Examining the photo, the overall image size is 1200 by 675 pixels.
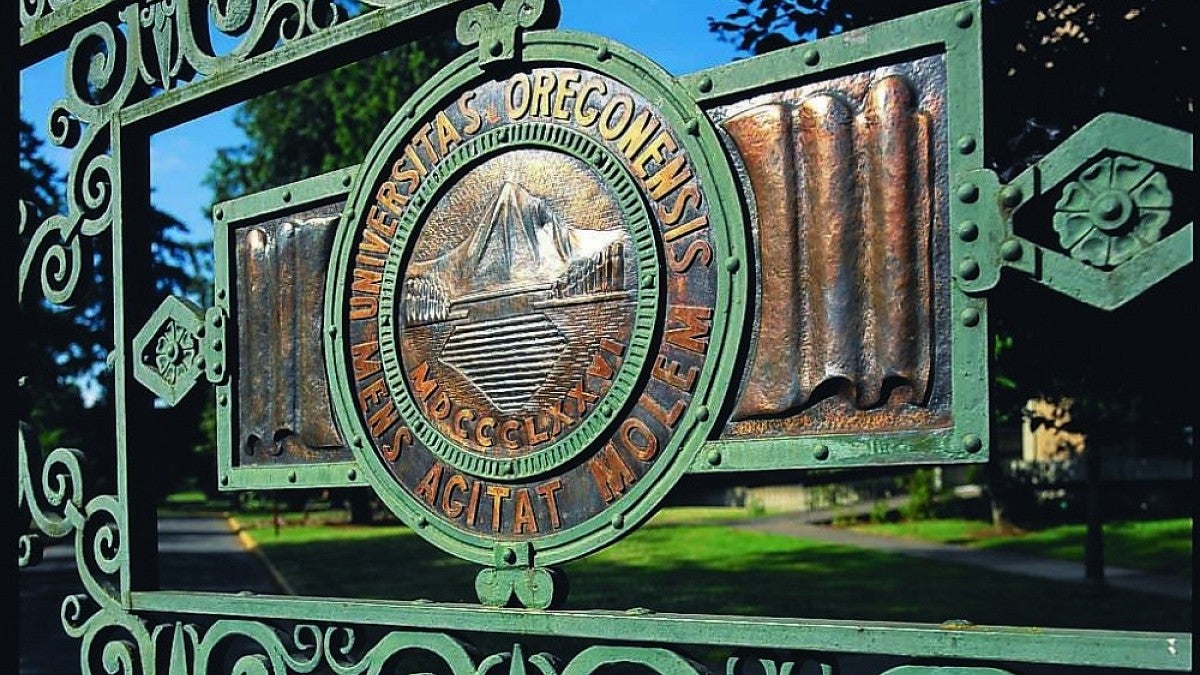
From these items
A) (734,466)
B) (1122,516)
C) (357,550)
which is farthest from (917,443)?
(1122,516)

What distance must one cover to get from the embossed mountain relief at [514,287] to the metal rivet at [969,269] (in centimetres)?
90

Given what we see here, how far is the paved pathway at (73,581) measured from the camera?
43.1 feet

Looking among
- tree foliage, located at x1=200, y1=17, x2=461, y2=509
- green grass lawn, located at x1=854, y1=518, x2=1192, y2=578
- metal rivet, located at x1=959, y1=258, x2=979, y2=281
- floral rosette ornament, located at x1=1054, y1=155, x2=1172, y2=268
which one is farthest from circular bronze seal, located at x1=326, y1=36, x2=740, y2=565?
tree foliage, located at x1=200, y1=17, x2=461, y2=509

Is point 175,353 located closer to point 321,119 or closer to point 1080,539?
point 1080,539

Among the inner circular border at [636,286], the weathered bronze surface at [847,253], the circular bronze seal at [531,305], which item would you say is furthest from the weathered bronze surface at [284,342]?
the weathered bronze surface at [847,253]

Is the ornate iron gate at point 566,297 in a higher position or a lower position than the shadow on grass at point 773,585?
higher

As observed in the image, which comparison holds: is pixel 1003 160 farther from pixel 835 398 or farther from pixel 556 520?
pixel 556 520

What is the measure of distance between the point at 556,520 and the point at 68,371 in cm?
2227

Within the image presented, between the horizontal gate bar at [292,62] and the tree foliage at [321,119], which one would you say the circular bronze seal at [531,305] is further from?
the tree foliage at [321,119]

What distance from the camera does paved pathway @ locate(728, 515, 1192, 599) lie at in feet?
53.7

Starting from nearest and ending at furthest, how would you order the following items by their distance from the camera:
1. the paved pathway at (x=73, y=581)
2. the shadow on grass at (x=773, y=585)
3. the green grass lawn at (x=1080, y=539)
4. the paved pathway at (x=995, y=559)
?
the paved pathway at (x=73, y=581) < the shadow on grass at (x=773, y=585) < the paved pathway at (x=995, y=559) < the green grass lawn at (x=1080, y=539)

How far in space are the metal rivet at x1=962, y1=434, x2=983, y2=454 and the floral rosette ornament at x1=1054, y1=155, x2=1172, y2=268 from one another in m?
0.42

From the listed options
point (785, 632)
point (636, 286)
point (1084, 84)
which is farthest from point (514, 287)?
point (1084, 84)

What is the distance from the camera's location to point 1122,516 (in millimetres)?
27984
